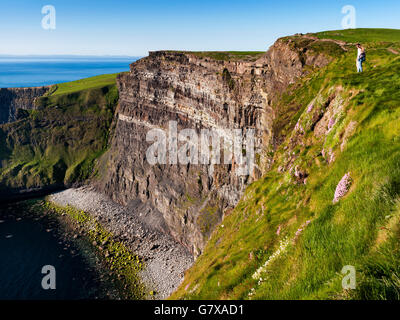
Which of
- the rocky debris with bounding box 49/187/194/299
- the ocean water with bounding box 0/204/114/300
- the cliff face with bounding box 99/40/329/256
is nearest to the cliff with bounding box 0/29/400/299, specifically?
the cliff face with bounding box 99/40/329/256

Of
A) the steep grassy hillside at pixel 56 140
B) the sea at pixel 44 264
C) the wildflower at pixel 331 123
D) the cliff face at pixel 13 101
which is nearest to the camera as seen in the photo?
the wildflower at pixel 331 123

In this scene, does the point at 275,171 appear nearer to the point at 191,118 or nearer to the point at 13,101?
the point at 191,118

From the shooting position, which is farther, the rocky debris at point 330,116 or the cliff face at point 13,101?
the cliff face at point 13,101

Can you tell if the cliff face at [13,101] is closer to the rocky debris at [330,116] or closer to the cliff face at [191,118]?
the cliff face at [191,118]

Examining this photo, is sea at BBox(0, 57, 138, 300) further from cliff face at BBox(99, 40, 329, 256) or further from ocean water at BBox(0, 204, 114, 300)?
cliff face at BBox(99, 40, 329, 256)

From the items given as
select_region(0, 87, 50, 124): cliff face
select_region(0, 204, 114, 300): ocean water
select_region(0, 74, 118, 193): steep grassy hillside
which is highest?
select_region(0, 87, 50, 124): cliff face

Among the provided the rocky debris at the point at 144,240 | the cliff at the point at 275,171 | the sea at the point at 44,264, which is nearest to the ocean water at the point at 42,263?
the sea at the point at 44,264

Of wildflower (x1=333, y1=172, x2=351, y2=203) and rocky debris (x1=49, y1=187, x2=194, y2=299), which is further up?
wildflower (x1=333, y1=172, x2=351, y2=203)

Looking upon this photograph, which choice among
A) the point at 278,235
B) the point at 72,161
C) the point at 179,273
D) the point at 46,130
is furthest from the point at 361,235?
the point at 46,130

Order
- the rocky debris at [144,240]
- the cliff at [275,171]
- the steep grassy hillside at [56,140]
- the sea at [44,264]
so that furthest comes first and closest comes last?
the steep grassy hillside at [56,140]
the rocky debris at [144,240]
the sea at [44,264]
the cliff at [275,171]
